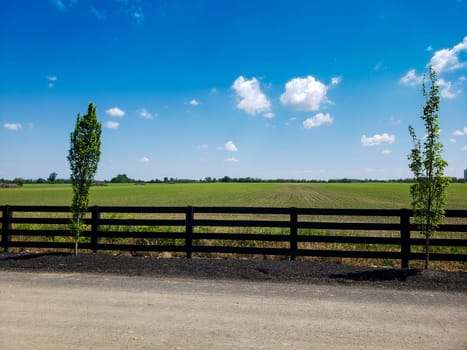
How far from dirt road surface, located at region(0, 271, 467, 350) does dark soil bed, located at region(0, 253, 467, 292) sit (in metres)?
0.53

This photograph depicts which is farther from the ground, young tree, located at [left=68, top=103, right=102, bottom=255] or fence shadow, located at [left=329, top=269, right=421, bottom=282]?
young tree, located at [left=68, top=103, right=102, bottom=255]

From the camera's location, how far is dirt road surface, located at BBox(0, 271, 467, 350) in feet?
13.9

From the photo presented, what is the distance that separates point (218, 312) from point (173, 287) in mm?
1757

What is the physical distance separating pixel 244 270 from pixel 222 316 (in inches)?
117

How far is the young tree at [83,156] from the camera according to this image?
1017 cm

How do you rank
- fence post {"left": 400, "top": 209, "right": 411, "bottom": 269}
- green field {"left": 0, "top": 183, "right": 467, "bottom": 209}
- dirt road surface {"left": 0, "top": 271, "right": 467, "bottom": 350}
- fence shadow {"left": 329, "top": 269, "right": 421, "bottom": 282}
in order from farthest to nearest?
green field {"left": 0, "top": 183, "right": 467, "bottom": 209} → fence post {"left": 400, "top": 209, "right": 411, "bottom": 269} → fence shadow {"left": 329, "top": 269, "right": 421, "bottom": 282} → dirt road surface {"left": 0, "top": 271, "right": 467, "bottom": 350}

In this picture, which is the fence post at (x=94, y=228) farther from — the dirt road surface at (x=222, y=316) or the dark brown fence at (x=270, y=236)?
the dirt road surface at (x=222, y=316)

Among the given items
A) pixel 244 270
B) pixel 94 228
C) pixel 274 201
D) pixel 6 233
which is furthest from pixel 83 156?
pixel 274 201

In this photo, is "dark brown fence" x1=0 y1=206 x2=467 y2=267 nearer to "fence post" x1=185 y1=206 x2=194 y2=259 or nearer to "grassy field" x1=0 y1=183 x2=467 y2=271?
"fence post" x1=185 y1=206 x2=194 y2=259

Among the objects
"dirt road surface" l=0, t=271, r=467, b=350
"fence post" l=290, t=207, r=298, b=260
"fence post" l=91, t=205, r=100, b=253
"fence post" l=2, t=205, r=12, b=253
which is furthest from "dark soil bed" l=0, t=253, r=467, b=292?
"fence post" l=2, t=205, r=12, b=253

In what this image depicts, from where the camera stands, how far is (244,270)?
26.3 ft

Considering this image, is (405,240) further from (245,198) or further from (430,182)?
(245,198)

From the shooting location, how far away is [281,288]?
265 inches

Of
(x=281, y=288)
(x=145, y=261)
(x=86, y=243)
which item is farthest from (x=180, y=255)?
(x=281, y=288)
